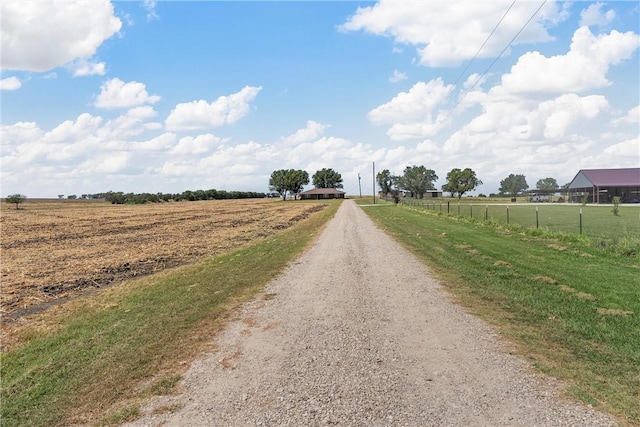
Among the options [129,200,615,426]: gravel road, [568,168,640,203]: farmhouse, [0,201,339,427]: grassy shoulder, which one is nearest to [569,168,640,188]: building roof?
[568,168,640,203]: farmhouse

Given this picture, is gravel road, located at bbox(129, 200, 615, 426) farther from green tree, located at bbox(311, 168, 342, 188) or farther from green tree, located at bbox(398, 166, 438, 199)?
green tree, located at bbox(311, 168, 342, 188)

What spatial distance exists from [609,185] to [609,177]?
3.92 m

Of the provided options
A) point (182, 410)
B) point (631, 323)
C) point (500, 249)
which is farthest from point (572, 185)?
point (182, 410)

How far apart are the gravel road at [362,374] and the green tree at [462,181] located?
411 feet

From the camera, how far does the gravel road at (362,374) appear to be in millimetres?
4242

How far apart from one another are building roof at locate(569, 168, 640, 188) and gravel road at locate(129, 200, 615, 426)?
8230 cm

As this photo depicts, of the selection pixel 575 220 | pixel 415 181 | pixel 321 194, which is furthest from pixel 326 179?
pixel 575 220

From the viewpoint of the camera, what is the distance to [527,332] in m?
6.73

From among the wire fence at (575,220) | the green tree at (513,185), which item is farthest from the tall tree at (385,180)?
the wire fence at (575,220)

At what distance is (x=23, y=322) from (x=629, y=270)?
14718mm

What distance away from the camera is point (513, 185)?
183 meters

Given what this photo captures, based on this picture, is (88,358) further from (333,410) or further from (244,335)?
(333,410)

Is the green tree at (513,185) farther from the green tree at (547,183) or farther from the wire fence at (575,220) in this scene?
the wire fence at (575,220)

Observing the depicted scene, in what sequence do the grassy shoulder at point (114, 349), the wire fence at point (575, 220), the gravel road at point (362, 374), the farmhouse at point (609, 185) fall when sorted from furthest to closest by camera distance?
the farmhouse at point (609, 185) → the wire fence at point (575, 220) → the grassy shoulder at point (114, 349) → the gravel road at point (362, 374)
